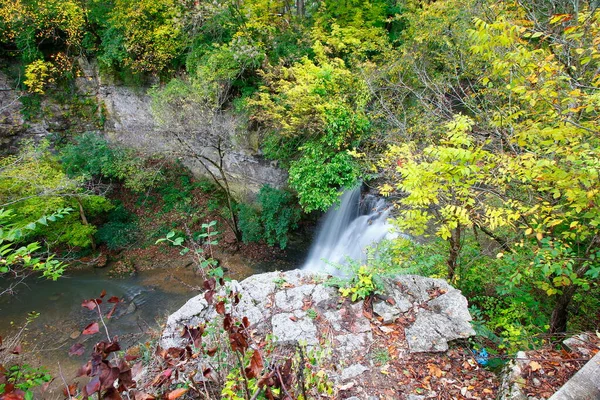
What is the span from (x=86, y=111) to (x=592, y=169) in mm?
16928

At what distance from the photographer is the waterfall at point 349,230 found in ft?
28.7

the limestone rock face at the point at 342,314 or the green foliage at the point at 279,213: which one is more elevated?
the limestone rock face at the point at 342,314

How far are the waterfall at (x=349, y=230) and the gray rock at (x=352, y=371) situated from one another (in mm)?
4942

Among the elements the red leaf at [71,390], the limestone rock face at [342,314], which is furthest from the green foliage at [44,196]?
the red leaf at [71,390]

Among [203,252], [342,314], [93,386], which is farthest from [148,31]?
[93,386]

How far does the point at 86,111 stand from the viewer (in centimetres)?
1398

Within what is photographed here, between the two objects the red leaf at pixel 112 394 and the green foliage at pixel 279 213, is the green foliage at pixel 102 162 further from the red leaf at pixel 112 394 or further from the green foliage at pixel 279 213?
the red leaf at pixel 112 394

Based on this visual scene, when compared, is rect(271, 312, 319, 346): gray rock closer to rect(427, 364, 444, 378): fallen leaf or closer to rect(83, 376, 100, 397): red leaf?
rect(427, 364, 444, 378): fallen leaf

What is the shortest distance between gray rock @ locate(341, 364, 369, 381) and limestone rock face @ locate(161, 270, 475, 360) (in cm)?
18

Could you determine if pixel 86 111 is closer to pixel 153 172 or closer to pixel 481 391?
pixel 153 172

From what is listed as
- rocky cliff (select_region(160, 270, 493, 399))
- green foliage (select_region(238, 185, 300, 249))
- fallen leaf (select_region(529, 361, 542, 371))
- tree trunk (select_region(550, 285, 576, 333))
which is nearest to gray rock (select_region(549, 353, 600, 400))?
fallen leaf (select_region(529, 361, 542, 371))

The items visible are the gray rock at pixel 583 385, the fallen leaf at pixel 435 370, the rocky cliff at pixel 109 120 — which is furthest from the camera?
the rocky cliff at pixel 109 120

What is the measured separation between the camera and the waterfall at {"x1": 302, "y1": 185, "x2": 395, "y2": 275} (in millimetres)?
8750

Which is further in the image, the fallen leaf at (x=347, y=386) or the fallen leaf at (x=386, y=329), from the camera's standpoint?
the fallen leaf at (x=386, y=329)
